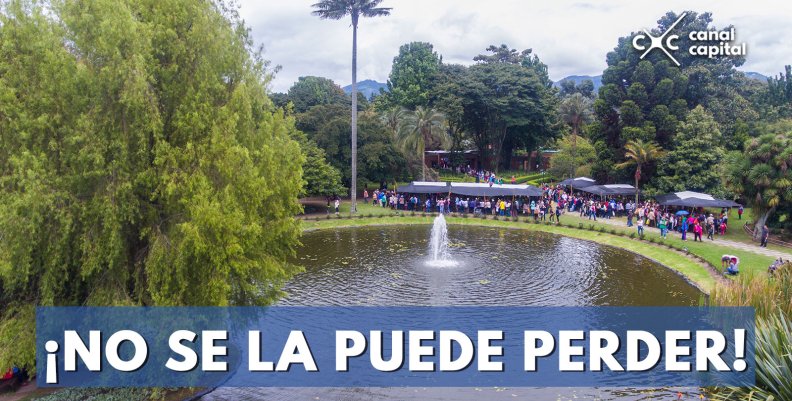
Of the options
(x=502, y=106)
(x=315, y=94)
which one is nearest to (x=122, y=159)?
(x=502, y=106)

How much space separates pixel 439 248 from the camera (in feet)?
97.2

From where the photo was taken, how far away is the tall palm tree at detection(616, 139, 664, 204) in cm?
4246

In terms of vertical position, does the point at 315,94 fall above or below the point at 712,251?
Answer: above

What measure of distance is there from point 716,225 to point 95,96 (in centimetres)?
3578

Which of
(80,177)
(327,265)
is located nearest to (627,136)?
(327,265)

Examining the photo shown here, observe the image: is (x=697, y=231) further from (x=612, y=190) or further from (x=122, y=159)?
(x=122, y=159)

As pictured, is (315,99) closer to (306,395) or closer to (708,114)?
(708,114)

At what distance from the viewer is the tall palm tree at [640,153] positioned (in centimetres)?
4246

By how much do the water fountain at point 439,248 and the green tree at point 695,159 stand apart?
20022 millimetres

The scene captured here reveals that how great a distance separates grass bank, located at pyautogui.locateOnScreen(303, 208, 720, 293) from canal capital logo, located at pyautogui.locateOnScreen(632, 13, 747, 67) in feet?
43.6

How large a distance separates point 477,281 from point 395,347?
9797 mm

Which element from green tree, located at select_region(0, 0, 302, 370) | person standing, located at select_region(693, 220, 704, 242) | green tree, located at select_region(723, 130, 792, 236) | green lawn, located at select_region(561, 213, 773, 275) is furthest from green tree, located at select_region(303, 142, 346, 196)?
green tree, located at select_region(0, 0, 302, 370)

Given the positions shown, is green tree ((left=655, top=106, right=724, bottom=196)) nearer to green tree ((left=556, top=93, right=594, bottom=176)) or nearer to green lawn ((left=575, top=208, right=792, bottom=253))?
green lawn ((left=575, top=208, right=792, bottom=253))

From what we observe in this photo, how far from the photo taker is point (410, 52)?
80.6 m
